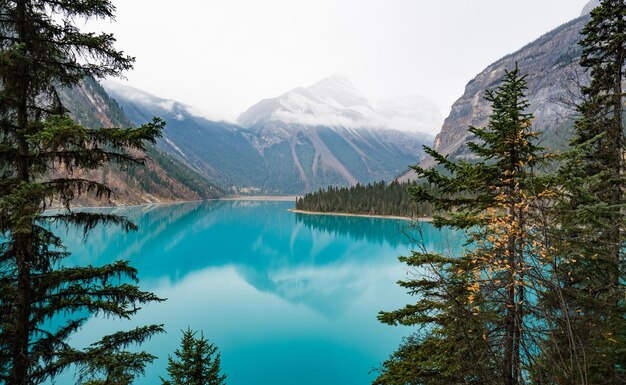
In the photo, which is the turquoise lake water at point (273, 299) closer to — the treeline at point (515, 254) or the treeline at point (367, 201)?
the treeline at point (515, 254)

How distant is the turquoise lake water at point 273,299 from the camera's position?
21.0 m

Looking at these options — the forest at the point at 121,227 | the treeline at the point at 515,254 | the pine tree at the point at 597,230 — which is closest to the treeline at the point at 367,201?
the pine tree at the point at 597,230

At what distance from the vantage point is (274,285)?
43.9 meters

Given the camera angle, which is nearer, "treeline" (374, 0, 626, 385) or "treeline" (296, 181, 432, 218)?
"treeline" (374, 0, 626, 385)

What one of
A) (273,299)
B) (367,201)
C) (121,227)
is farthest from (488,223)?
(367,201)

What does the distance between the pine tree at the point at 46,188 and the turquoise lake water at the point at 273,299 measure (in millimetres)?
5834

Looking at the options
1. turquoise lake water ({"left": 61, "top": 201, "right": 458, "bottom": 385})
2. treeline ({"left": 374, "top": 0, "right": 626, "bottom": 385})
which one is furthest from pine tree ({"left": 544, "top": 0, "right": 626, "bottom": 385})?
turquoise lake water ({"left": 61, "top": 201, "right": 458, "bottom": 385})

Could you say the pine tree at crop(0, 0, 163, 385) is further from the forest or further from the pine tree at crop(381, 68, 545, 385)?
the pine tree at crop(381, 68, 545, 385)

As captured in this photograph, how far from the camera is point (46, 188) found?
18.0 ft

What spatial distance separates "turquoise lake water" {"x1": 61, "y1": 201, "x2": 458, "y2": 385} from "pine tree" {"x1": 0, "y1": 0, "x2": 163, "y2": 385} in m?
5.83

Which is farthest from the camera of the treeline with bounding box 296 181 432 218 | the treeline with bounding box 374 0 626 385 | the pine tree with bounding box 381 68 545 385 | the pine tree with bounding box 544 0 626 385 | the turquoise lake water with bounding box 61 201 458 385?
the treeline with bounding box 296 181 432 218

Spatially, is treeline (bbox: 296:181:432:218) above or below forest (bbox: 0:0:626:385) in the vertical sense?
above

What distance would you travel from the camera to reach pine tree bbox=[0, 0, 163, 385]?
18.6 feet

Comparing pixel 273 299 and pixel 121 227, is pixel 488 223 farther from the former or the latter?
pixel 273 299
